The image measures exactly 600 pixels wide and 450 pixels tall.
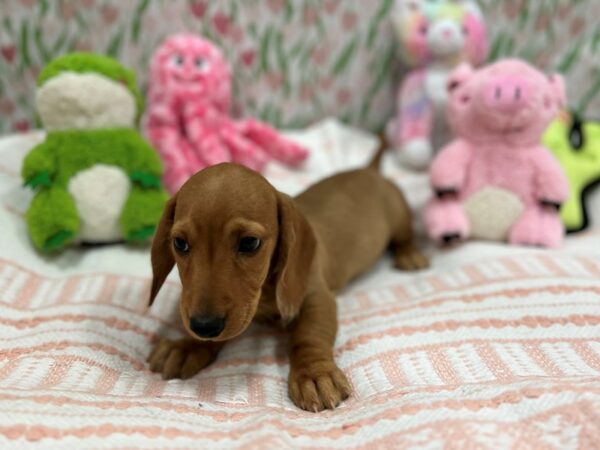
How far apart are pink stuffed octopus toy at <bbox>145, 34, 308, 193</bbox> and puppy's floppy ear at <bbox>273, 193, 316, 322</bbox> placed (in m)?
0.75

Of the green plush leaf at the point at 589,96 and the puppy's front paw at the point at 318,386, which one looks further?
the green plush leaf at the point at 589,96

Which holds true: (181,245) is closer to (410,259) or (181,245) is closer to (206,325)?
(206,325)

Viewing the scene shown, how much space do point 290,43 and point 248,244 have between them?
1.37 meters

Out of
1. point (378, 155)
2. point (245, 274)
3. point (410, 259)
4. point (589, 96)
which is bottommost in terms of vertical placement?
point (410, 259)

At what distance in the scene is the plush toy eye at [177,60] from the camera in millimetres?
1902

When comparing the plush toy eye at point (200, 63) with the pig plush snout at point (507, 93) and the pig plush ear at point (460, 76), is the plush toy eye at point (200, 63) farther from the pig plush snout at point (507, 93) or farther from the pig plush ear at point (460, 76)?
the pig plush snout at point (507, 93)

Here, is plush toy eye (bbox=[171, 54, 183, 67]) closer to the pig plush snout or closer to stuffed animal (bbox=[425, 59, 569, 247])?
stuffed animal (bbox=[425, 59, 569, 247])

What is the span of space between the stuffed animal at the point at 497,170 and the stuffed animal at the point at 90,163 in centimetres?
86

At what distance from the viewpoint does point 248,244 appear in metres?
1.03

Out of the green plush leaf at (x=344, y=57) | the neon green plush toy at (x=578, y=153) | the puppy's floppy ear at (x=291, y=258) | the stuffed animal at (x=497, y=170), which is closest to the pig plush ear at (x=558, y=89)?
the stuffed animal at (x=497, y=170)

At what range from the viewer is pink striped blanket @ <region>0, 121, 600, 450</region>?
2.67 feet

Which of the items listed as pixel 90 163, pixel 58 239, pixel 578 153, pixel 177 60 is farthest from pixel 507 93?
pixel 58 239

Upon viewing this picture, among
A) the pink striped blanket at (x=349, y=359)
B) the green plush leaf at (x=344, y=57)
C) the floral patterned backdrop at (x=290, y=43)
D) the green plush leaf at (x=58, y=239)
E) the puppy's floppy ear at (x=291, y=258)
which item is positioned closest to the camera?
the pink striped blanket at (x=349, y=359)

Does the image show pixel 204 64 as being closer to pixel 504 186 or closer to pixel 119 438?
pixel 504 186
